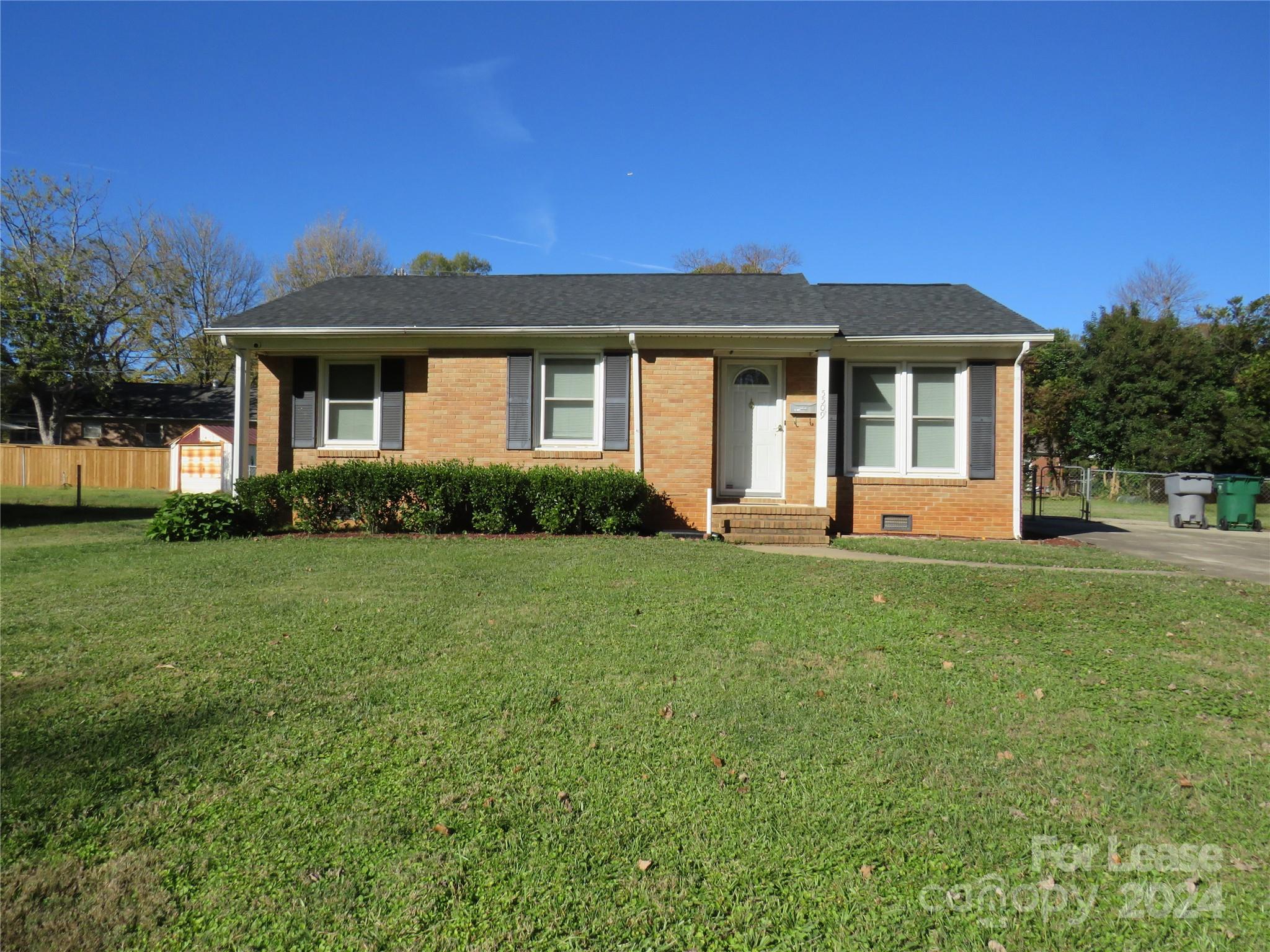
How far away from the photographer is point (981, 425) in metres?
11.6

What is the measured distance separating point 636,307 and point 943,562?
6391 mm

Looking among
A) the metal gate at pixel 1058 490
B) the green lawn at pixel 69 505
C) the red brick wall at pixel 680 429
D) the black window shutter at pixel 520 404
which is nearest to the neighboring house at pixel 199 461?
the green lawn at pixel 69 505

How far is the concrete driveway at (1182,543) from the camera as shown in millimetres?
9406

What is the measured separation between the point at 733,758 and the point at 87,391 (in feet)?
137

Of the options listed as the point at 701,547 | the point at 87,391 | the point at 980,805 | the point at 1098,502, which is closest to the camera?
the point at 980,805

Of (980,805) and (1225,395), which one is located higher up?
(1225,395)

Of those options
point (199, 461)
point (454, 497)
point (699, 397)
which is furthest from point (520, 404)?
point (199, 461)

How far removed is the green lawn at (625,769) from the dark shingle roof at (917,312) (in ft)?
19.2

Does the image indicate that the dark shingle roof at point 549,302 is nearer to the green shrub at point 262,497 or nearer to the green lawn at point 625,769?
the green shrub at point 262,497

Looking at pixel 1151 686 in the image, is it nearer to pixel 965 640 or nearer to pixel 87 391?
pixel 965 640

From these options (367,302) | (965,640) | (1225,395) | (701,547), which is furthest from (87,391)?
(1225,395)

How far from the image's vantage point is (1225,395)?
28047mm

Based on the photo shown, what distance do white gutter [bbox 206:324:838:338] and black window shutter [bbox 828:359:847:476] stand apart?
40.0 inches

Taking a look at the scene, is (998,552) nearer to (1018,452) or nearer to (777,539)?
(1018,452)
